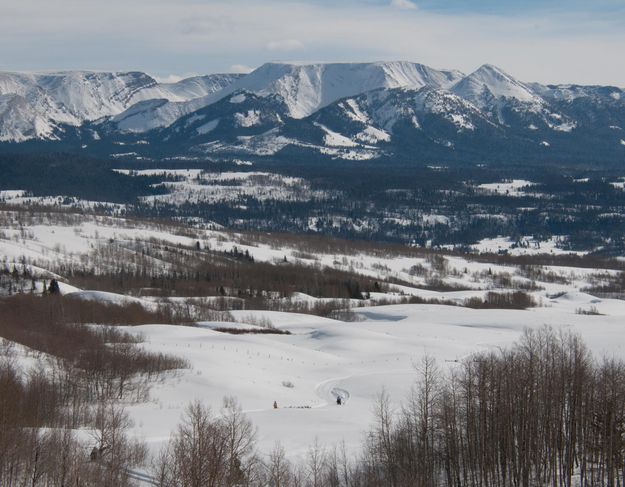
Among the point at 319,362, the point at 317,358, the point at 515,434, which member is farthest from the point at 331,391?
the point at 515,434

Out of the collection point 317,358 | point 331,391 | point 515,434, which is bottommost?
point 317,358

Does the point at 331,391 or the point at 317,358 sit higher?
the point at 331,391

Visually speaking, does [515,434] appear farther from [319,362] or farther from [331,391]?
[319,362]

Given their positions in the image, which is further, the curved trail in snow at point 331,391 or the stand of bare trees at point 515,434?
the curved trail in snow at point 331,391

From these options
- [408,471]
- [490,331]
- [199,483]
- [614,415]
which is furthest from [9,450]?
[490,331]

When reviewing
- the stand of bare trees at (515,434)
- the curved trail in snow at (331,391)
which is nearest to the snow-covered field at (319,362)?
the curved trail in snow at (331,391)

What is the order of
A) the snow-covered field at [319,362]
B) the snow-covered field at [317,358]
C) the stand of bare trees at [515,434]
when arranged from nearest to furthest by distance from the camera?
the stand of bare trees at [515,434] < the snow-covered field at [319,362] < the snow-covered field at [317,358]

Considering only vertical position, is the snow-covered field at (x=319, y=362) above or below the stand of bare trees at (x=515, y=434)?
below

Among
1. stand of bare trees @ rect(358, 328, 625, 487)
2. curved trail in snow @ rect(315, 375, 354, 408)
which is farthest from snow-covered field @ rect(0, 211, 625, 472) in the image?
stand of bare trees @ rect(358, 328, 625, 487)

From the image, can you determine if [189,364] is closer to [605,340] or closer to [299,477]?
[299,477]

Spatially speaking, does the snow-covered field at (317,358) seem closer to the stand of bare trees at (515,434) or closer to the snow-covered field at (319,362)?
the snow-covered field at (319,362)

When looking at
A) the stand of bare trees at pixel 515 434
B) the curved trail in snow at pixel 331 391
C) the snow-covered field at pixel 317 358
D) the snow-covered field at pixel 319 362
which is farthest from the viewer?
the curved trail in snow at pixel 331 391
